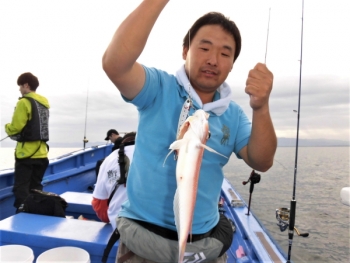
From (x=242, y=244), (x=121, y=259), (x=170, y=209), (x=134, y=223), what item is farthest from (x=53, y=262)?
(x=242, y=244)

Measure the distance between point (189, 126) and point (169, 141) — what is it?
393 millimetres

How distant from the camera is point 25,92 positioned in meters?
5.82

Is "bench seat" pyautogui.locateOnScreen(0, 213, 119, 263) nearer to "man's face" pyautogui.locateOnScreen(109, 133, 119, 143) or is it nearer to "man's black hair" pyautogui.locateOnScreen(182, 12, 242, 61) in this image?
"man's black hair" pyautogui.locateOnScreen(182, 12, 242, 61)

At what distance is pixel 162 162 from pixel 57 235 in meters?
1.92

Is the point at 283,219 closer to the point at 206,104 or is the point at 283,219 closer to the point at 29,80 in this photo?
the point at 206,104

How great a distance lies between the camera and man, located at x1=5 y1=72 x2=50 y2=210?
18.4 feet

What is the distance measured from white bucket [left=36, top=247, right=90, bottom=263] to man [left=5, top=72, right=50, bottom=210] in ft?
11.6

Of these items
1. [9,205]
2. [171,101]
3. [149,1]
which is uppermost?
[149,1]

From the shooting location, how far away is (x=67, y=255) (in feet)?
8.68

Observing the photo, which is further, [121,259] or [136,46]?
[121,259]

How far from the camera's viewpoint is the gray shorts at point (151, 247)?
5.48ft

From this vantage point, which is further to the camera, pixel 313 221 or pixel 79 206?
pixel 313 221

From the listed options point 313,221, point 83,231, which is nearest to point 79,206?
point 83,231

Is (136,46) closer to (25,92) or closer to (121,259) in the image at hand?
(121,259)
